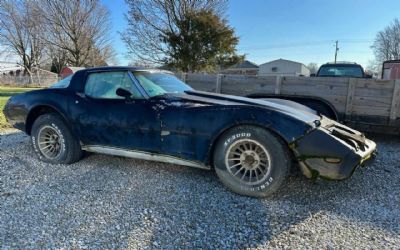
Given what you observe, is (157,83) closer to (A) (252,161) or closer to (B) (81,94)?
(B) (81,94)

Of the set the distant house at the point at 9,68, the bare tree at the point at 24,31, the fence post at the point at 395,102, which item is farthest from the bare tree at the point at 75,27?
the fence post at the point at 395,102

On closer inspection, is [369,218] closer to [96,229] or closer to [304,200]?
[304,200]

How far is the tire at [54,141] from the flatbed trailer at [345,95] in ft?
11.7

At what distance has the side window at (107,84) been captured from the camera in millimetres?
3692

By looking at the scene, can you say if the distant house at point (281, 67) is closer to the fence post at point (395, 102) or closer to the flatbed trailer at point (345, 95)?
the flatbed trailer at point (345, 95)

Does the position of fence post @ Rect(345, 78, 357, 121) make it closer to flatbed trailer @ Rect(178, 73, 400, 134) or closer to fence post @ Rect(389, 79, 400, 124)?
flatbed trailer @ Rect(178, 73, 400, 134)

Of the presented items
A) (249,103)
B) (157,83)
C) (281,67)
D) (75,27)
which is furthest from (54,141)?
(281,67)

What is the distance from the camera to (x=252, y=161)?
117 inches

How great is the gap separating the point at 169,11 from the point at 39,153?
2002cm

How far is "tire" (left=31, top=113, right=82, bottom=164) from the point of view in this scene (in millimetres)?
3965

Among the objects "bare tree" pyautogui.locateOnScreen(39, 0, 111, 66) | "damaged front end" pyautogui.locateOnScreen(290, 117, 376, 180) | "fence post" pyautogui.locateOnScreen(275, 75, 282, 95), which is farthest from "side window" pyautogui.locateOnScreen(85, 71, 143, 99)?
"bare tree" pyautogui.locateOnScreen(39, 0, 111, 66)

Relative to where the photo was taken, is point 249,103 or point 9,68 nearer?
point 249,103

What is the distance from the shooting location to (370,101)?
493cm

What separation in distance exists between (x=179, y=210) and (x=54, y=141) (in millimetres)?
2448
